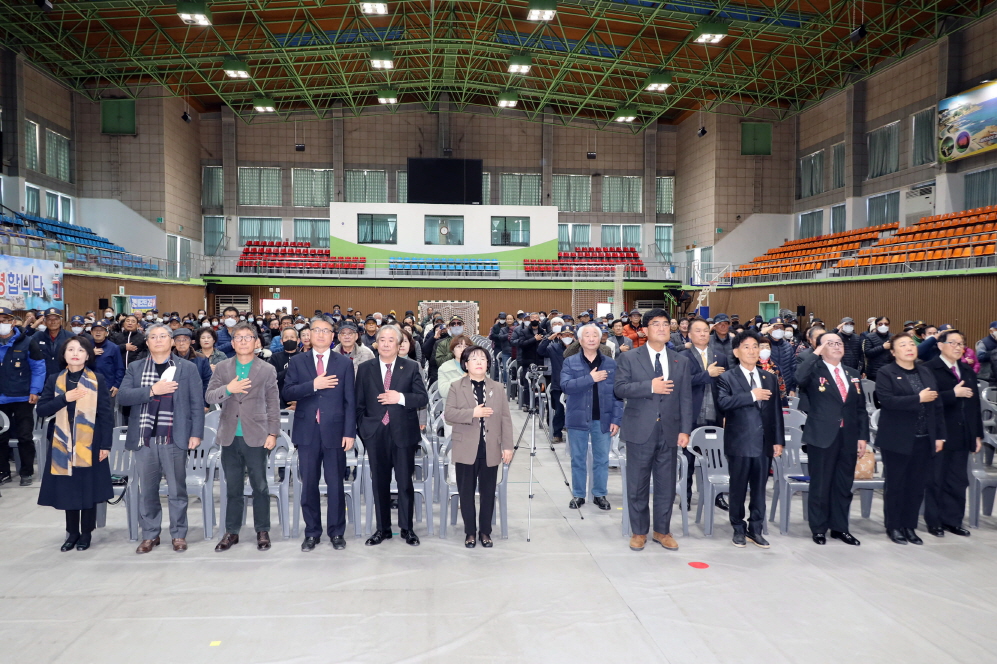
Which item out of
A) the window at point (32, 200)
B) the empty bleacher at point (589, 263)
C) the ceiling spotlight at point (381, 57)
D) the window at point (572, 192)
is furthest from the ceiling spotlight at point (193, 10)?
the window at point (572, 192)

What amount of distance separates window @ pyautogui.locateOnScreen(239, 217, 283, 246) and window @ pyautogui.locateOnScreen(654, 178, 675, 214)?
18312mm

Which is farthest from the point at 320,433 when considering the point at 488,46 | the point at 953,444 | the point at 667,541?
the point at 488,46

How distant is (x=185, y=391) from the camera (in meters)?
5.04

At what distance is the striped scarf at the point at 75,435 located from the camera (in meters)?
4.90

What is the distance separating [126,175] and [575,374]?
26741 mm

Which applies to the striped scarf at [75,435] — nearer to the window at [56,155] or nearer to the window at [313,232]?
the window at [56,155]

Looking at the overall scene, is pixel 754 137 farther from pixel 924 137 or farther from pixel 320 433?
pixel 320 433

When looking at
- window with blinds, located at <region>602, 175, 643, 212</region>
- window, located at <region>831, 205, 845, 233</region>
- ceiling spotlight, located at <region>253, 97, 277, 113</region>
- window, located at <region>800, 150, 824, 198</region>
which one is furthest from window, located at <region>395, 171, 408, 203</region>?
window, located at <region>831, 205, 845, 233</region>

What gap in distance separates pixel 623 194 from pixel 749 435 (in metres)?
29.4

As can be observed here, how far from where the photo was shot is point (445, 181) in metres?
30.2

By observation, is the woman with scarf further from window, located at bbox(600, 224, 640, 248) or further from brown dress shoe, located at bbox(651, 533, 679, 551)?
window, located at bbox(600, 224, 640, 248)

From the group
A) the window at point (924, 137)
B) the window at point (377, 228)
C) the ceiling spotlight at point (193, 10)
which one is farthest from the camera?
the window at point (377, 228)

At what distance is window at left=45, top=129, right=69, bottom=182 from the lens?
2481 centimetres

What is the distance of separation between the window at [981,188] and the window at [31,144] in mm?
30688
